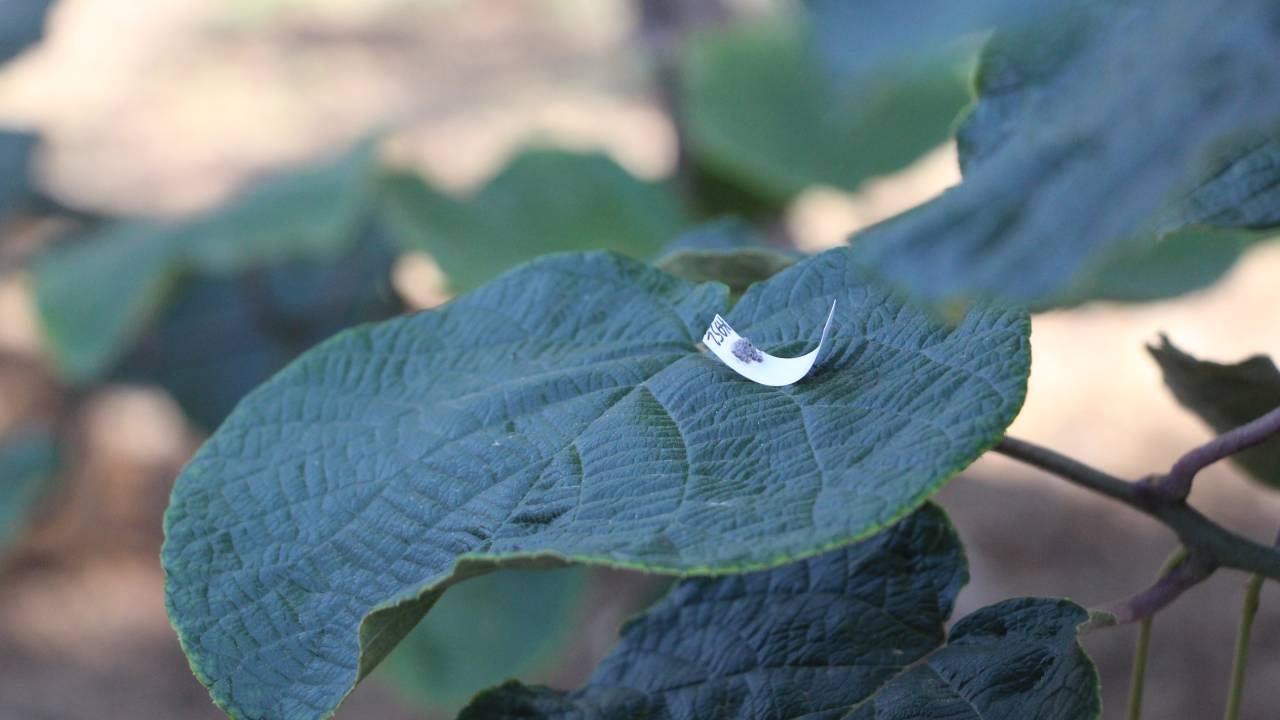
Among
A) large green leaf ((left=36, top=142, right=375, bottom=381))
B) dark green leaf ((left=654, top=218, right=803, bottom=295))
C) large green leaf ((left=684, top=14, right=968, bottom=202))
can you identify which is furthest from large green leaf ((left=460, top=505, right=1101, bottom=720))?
large green leaf ((left=684, top=14, right=968, bottom=202))

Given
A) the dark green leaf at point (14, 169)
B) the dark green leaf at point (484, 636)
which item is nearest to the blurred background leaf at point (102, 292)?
the dark green leaf at point (14, 169)

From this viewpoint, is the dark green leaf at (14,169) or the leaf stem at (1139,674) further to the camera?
the dark green leaf at (14,169)

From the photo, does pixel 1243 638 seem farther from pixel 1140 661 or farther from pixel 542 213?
pixel 542 213

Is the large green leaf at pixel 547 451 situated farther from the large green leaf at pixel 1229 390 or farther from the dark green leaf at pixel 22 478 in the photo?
the dark green leaf at pixel 22 478

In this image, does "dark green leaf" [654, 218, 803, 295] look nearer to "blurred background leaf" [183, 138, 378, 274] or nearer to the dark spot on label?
the dark spot on label

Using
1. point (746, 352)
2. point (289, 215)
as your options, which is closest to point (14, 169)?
point (289, 215)

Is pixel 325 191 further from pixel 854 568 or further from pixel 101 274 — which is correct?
pixel 854 568

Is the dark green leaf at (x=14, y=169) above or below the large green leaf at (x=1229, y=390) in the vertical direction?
above

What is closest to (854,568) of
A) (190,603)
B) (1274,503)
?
(190,603)
